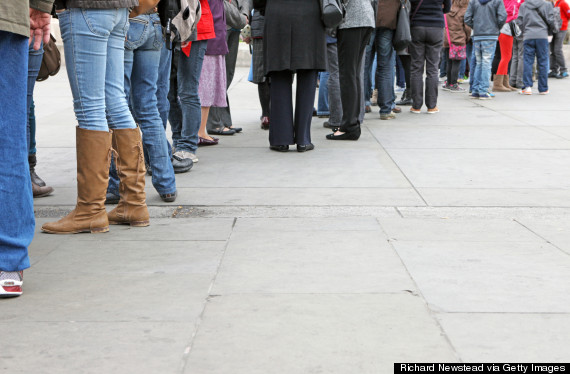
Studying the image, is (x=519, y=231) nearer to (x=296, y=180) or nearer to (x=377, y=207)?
(x=377, y=207)

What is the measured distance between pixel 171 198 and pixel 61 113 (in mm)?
5500

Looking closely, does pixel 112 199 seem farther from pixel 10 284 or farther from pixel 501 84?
pixel 501 84

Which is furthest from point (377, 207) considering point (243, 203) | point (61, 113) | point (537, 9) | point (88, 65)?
point (537, 9)

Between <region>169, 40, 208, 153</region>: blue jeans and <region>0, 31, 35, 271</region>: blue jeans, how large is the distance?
125 inches

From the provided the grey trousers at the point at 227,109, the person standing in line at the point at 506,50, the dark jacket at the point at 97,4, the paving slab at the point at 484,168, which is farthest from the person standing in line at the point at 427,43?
the dark jacket at the point at 97,4

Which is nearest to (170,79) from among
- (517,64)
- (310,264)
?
(310,264)

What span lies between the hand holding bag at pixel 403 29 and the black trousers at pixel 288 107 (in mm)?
2521

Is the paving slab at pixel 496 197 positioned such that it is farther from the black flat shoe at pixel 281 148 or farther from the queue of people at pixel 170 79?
the black flat shoe at pixel 281 148

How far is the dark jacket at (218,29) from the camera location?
23.7 feet

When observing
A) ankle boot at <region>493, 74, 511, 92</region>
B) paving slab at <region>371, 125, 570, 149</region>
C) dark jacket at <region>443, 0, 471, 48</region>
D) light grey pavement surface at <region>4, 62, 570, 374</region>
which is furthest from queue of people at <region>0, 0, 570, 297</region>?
ankle boot at <region>493, 74, 511, 92</region>

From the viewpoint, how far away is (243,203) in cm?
Result: 532

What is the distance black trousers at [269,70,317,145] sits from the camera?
24.3 feet

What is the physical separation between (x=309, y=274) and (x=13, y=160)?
1344mm

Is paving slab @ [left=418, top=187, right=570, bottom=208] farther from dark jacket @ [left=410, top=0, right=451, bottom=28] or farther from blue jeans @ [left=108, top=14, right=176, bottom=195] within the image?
dark jacket @ [left=410, top=0, right=451, bottom=28]
